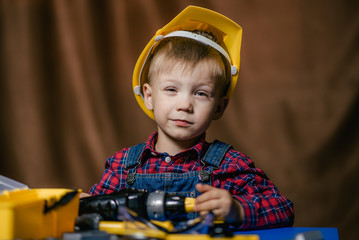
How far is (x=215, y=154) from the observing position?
43.7 inches

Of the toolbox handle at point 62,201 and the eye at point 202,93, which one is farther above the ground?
the eye at point 202,93

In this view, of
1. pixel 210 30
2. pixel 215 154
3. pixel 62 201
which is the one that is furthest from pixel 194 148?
pixel 62 201

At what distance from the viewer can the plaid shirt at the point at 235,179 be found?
0.95 meters

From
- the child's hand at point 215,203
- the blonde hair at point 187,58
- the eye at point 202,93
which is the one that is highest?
the blonde hair at point 187,58

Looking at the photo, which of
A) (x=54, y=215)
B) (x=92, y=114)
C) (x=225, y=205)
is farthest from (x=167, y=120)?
(x=92, y=114)

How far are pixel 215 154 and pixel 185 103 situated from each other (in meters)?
0.15

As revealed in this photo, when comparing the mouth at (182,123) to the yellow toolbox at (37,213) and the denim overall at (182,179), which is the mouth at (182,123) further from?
the yellow toolbox at (37,213)

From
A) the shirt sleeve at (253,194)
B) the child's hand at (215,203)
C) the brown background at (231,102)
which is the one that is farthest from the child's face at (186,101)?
the brown background at (231,102)

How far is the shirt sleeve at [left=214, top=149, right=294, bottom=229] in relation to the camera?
3.05ft

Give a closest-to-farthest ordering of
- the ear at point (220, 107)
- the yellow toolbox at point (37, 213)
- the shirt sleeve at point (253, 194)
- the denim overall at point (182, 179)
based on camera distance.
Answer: the yellow toolbox at point (37, 213) → the shirt sleeve at point (253, 194) → the denim overall at point (182, 179) → the ear at point (220, 107)

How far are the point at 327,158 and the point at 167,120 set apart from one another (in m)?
0.84

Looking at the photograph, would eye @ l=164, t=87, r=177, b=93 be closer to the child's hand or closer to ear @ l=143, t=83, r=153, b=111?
ear @ l=143, t=83, r=153, b=111

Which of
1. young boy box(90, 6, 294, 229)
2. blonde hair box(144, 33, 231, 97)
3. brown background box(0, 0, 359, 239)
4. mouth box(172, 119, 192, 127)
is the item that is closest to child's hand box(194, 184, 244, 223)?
young boy box(90, 6, 294, 229)

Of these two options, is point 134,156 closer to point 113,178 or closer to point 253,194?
point 113,178
